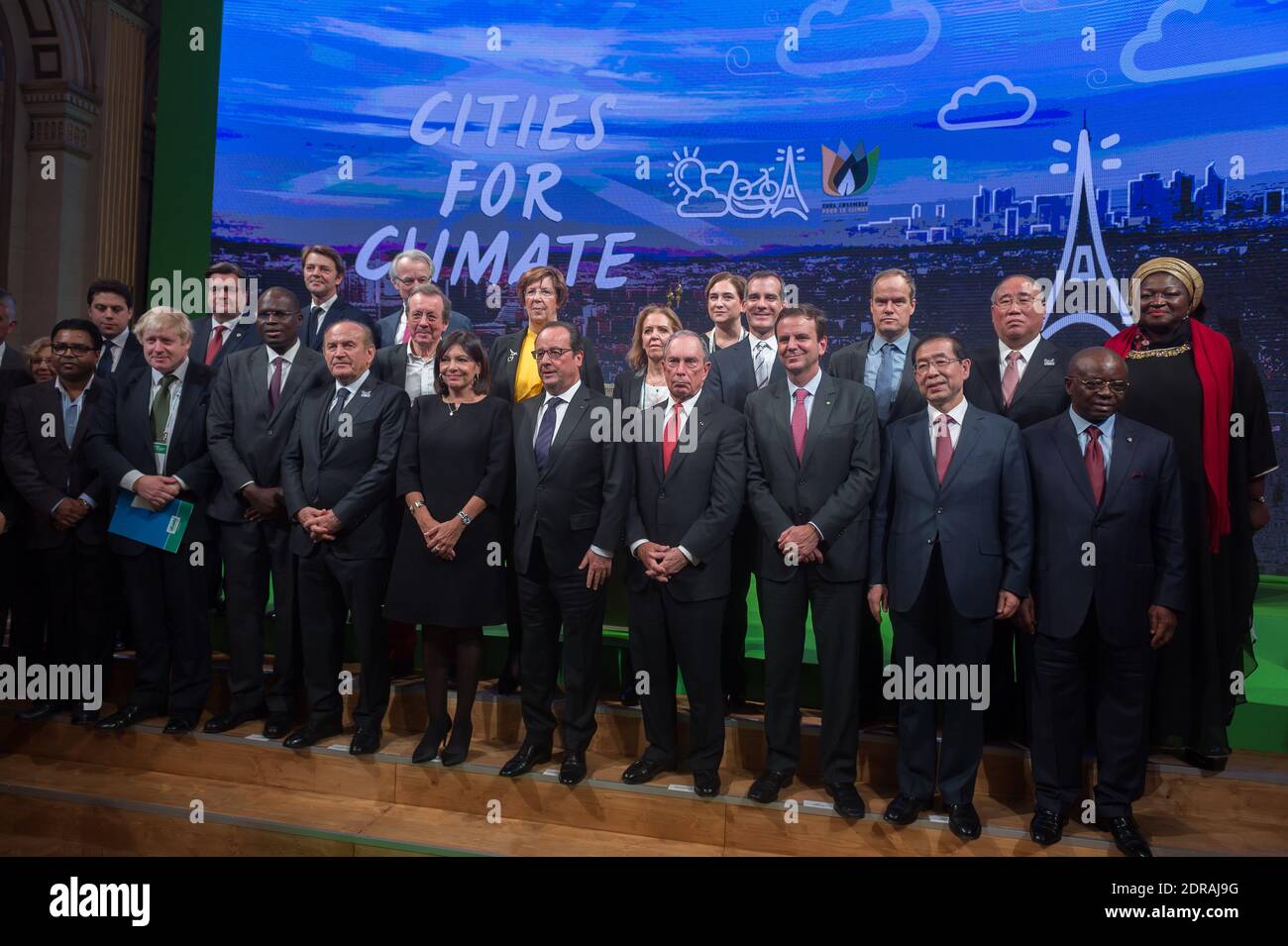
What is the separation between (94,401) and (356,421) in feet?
4.38

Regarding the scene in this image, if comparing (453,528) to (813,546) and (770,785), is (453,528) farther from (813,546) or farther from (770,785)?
(770,785)

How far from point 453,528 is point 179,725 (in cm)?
154

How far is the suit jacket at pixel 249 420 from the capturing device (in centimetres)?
401

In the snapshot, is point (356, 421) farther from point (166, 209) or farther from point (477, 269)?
point (166, 209)

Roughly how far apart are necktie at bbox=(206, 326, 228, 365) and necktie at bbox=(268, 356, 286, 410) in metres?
0.74

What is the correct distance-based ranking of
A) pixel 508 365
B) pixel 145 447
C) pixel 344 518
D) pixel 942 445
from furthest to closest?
pixel 508 365, pixel 145 447, pixel 344 518, pixel 942 445

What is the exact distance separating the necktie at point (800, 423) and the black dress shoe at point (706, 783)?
1190 mm

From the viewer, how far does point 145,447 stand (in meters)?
4.14

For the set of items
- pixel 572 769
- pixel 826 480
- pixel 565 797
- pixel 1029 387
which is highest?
pixel 1029 387

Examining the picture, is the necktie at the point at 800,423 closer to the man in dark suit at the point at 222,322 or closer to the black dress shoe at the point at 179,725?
the man in dark suit at the point at 222,322

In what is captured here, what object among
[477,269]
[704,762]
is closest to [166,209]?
[477,269]

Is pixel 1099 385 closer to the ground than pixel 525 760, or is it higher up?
higher up

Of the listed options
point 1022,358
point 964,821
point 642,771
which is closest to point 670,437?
point 642,771

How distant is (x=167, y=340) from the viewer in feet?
13.6
